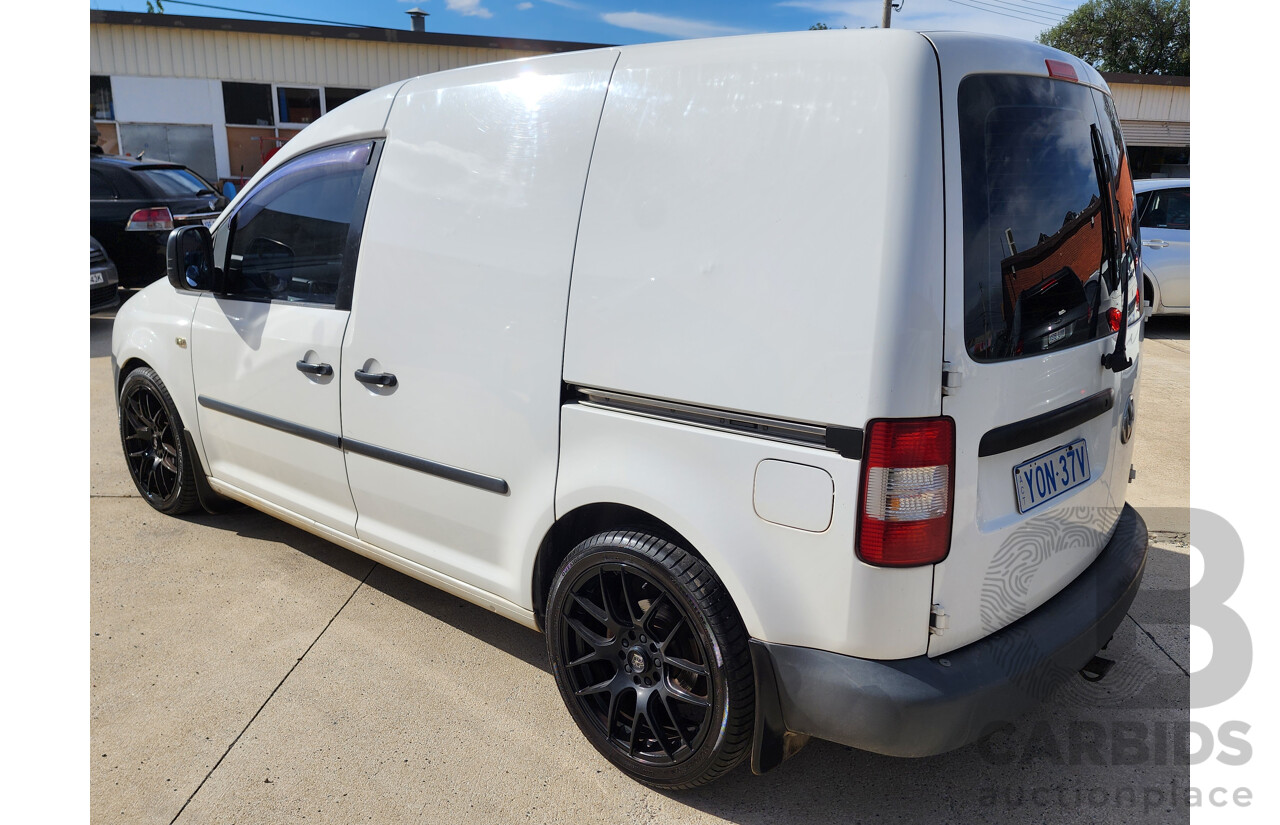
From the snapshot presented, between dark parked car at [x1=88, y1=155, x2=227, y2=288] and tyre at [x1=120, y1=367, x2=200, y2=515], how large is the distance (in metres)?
6.06

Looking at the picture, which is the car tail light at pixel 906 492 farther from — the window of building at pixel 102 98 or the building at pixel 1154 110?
the building at pixel 1154 110

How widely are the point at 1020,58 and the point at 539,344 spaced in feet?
4.66

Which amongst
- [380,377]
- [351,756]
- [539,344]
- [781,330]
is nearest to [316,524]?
[380,377]

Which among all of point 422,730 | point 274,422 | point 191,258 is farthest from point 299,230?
point 422,730

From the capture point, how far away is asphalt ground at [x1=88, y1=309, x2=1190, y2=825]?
7.64 ft

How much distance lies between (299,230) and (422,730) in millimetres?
1931

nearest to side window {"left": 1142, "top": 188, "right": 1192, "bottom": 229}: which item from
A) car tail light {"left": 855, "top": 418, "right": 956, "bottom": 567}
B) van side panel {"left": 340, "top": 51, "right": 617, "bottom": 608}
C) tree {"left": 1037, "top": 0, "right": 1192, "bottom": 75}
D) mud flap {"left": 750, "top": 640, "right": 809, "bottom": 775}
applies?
van side panel {"left": 340, "top": 51, "right": 617, "bottom": 608}

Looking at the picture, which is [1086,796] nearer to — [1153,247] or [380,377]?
[380,377]

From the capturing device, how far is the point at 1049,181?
203 cm

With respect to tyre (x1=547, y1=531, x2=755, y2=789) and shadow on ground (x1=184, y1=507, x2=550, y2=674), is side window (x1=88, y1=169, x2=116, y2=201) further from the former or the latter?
tyre (x1=547, y1=531, x2=755, y2=789)

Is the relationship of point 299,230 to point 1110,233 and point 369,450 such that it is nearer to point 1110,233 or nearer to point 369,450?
point 369,450

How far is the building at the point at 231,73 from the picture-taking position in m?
18.7

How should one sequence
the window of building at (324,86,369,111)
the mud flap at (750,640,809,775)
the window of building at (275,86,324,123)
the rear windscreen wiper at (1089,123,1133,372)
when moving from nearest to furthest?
the mud flap at (750,640,809,775) → the rear windscreen wiper at (1089,123,1133,372) → the window of building at (275,86,324,123) → the window of building at (324,86,369,111)

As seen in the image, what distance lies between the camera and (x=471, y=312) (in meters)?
2.55
